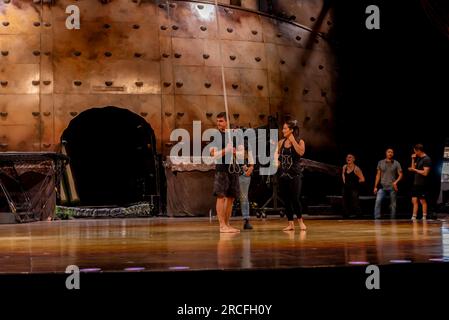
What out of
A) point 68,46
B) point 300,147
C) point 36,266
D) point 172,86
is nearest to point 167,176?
point 172,86

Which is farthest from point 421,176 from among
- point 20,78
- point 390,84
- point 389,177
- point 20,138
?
point 20,78

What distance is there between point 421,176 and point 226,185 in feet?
20.8

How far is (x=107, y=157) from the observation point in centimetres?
2438

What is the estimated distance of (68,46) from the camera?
19.1 m

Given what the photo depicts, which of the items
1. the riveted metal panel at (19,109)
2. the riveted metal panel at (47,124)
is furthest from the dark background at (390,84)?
the riveted metal panel at (19,109)

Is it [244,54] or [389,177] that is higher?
[244,54]

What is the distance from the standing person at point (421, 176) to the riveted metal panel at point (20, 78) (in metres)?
9.52

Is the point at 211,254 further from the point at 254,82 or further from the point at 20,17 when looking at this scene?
the point at 20,17

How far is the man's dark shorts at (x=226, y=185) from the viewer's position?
11266 mm

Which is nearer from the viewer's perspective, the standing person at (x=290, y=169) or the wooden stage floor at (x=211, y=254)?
the wooden stage floor at (x=211, y=254)

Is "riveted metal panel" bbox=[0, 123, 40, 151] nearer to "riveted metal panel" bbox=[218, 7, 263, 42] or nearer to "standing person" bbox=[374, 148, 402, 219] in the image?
"riveted metal panel" bbox=[218, 7, 263, 42]

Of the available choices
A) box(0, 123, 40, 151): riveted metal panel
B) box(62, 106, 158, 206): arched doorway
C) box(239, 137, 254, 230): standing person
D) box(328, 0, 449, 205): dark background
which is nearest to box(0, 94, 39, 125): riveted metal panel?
box(0, 123, 40, 151): riveted metal panel

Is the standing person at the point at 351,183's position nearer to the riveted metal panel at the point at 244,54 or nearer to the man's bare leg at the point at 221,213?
the riveted metal panel at the point at 244,54

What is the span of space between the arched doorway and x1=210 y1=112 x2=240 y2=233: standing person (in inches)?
432
